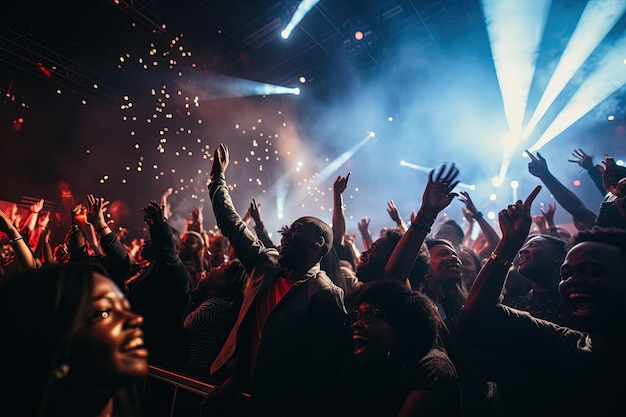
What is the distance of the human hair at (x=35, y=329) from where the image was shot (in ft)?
2.88

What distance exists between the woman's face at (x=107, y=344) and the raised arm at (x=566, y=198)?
14.5 ft

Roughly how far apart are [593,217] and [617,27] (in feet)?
21.8

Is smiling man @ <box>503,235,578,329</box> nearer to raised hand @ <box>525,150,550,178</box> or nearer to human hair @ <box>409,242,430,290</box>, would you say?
human hair @ <box>409,242,430,290</box>

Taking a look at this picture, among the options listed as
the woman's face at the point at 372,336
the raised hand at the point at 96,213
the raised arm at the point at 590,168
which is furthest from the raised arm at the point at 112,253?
the raised arm at the point at 590,168

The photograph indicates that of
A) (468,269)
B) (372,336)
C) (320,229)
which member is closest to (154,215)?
(320,229)

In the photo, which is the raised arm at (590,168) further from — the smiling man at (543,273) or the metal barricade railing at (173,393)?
the metal barricade railing at (173,393)

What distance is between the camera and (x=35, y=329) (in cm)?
91

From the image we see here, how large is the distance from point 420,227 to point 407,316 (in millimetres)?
787

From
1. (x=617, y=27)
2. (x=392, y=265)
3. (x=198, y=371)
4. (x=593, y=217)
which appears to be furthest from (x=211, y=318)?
(x=617, y=27)

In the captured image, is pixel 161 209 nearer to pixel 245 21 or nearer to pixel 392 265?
pixel 392 265

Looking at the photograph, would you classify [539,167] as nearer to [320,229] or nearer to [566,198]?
[566,198]

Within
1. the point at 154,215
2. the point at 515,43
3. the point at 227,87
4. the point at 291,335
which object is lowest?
the point at 291,335

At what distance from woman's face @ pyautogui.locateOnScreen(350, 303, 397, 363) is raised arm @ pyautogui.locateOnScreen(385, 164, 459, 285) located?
0.63m

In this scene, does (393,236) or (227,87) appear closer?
(393,236)
